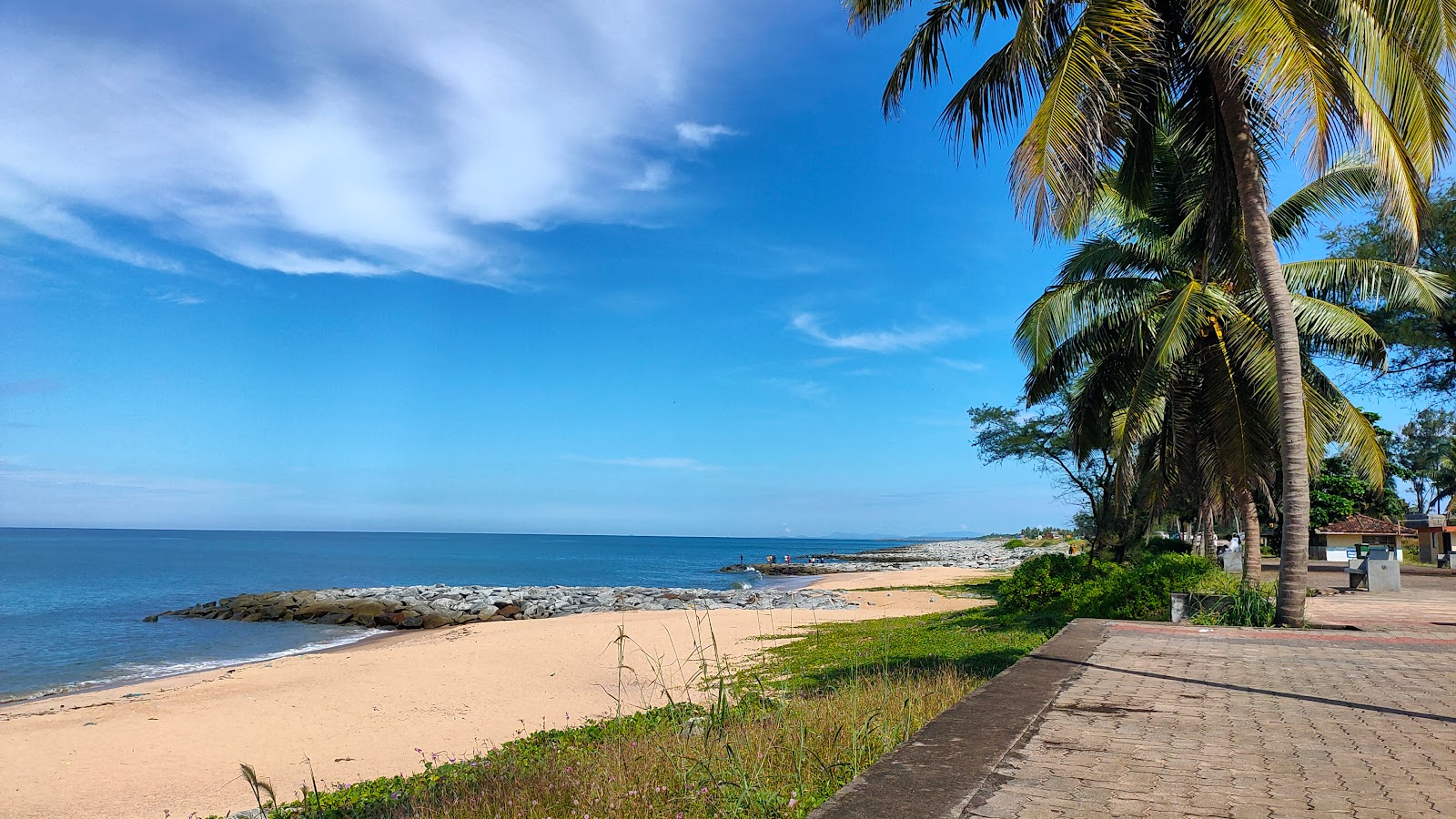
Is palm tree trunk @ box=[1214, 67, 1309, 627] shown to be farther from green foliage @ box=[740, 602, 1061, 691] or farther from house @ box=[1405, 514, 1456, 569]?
house @ box=[1405, 514, 1456, 569]

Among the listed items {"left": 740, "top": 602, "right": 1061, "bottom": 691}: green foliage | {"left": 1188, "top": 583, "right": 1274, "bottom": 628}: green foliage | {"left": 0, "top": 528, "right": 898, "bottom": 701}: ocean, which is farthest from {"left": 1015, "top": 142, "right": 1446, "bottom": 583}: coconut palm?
{"left": 0, "top": 528, "right": 898, "bottom": 701}: ocean

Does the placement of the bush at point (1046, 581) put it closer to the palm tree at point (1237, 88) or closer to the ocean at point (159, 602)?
the palm tree at point (1237, 88)

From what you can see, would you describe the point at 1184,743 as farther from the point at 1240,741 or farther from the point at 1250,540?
the point at 1250,540

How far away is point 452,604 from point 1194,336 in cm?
2645

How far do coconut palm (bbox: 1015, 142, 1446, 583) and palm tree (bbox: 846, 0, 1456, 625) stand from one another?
142 cm

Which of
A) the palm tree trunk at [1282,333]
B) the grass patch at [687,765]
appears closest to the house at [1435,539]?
the palm tree trunk at [1282,333]

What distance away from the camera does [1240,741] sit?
4.86 metres

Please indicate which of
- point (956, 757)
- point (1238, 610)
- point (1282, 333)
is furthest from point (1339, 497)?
point (956, 757)

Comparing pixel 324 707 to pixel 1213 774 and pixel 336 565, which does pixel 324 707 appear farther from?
pixel 336 565

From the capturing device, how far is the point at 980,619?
15.9 m

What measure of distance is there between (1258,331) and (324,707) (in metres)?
15.1

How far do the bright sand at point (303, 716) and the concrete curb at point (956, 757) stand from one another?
173cm

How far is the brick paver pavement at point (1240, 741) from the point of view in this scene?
12.4ft

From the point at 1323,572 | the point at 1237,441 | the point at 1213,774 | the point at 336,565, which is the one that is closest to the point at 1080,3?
the point at 1237,441
